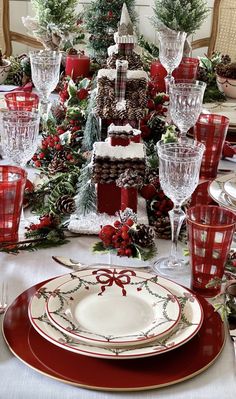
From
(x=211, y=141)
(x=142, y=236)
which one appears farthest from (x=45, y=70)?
(x=142, y=236)

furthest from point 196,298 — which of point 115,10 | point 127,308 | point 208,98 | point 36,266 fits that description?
point 115,10

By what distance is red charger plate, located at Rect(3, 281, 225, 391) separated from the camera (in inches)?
26.6

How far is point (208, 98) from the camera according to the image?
1.93 m

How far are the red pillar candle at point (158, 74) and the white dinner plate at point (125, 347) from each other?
1.18 m

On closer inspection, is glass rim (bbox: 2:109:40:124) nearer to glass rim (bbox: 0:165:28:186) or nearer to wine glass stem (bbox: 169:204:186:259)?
glass rim (bbox: 0:165:28:186)

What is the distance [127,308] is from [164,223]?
0.30 metres

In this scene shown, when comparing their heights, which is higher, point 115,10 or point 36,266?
point 115,10

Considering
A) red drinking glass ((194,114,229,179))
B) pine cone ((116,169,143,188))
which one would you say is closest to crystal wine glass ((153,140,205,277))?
pine cone ((116,169,143,188))

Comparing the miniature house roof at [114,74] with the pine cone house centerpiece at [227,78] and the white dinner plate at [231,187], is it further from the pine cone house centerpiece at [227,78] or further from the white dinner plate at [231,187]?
the pine cone house centerpiece at [227,78]

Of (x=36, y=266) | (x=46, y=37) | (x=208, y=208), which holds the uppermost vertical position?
(x=46, y=37)

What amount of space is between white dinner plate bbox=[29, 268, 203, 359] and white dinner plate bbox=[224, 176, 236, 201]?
0.31m

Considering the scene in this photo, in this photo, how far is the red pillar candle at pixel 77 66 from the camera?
76.0 inches

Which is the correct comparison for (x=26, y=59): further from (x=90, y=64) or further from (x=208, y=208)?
(x=208, y=208)

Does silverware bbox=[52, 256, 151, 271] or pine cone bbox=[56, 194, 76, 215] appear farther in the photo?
pine cone bbox=[56, 194, 76, 215]
